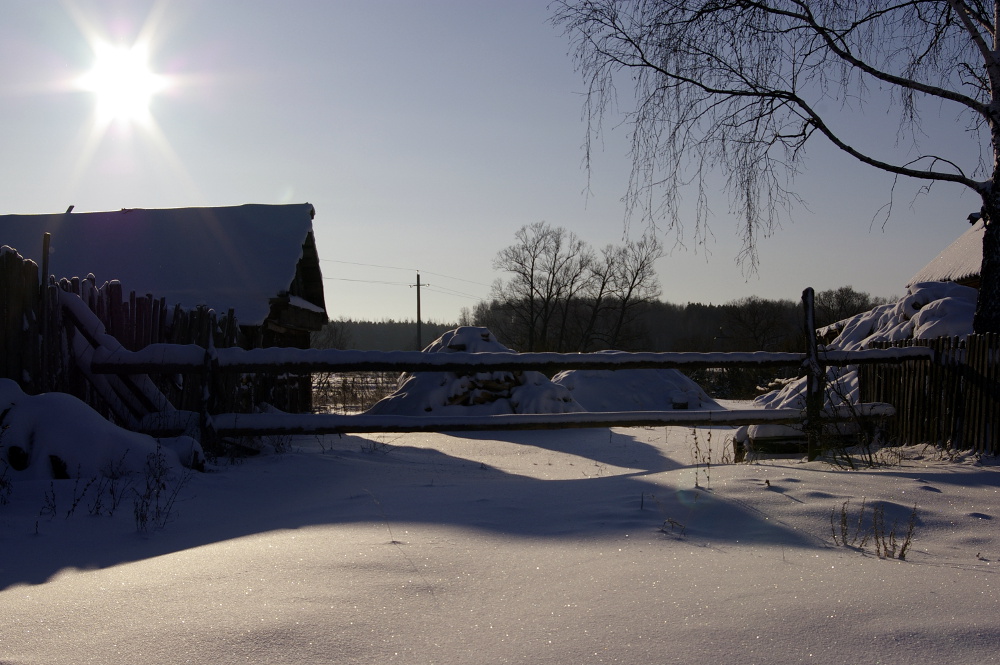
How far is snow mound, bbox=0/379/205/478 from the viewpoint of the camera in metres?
4.00

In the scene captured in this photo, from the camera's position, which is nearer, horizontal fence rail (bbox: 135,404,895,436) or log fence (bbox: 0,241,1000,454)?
log fence (bbox: 0,241,1000,454)

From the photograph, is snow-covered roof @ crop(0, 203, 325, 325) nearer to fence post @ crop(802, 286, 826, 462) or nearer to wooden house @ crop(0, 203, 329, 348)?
wooden house @ crop(0, 203, 329, 348)

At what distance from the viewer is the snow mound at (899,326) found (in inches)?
320

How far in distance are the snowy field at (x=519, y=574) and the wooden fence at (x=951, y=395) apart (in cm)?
144

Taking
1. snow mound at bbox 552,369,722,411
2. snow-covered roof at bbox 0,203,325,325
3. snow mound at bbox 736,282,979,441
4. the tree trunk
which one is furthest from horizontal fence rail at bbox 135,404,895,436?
snow mound at bbox 552,369,722,411

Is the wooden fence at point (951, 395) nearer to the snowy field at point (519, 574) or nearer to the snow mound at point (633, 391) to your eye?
the snowy field at point (519, 574)

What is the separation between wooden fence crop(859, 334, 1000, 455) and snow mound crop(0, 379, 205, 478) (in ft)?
20.0

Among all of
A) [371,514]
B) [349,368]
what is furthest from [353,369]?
[371,514]

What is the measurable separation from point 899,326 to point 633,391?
700 centimetres

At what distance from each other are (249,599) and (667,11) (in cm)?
599

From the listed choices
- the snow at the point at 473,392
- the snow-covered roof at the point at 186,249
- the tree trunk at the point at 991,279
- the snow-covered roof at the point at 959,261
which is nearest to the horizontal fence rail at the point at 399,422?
the tree trunk at the point at 991,279

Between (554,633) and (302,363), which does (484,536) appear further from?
(302,363)

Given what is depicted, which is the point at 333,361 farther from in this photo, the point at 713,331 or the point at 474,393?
the point at 713,331

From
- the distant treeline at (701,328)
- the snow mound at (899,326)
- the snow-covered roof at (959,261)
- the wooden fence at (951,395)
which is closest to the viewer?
the wooden fence at (951,395)
